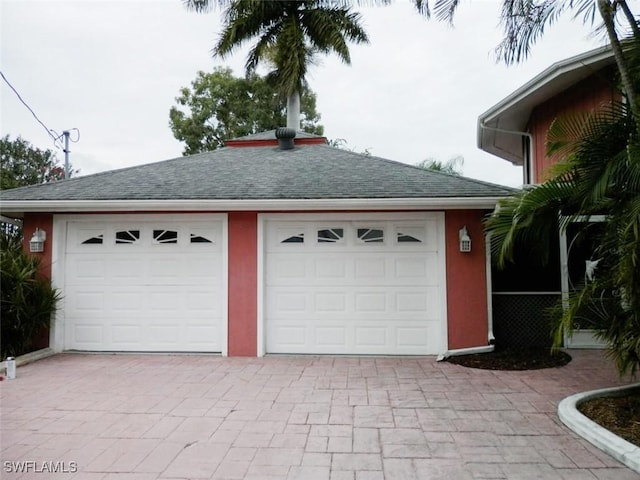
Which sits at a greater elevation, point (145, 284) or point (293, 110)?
point (293, 110)

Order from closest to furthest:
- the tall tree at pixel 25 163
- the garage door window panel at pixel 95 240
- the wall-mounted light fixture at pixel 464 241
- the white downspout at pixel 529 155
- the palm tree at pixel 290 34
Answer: the wall-mounted light fixture at pixel 464 241, the garage door window panel at pixel 95 240, the white downspout at pixel 529 155, the palm tree at pixel 290 34, the tall tree at pixel 25 163

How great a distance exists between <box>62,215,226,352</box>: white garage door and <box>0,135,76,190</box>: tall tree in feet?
61.1

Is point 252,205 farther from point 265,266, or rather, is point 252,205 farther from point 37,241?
point 37,241

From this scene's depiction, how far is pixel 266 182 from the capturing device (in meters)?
7.40

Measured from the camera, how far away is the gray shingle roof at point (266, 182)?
6.67m

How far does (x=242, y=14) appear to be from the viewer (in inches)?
500

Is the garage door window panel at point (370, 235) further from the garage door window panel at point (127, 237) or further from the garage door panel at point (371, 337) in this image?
the garage door window panel at point (127, 237)

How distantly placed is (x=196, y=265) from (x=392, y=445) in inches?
184

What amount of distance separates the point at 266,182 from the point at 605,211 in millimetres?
5081

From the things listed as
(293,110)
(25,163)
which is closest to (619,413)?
(293,110)

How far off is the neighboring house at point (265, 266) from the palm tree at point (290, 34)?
680cm

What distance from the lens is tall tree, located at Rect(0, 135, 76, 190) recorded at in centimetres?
2200

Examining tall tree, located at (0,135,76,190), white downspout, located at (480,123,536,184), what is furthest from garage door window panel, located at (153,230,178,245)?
tall tree, located at (0,135,76,190)

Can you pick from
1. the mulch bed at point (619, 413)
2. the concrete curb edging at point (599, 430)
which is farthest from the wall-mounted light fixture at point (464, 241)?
the mulch bed at point (619, 413)
